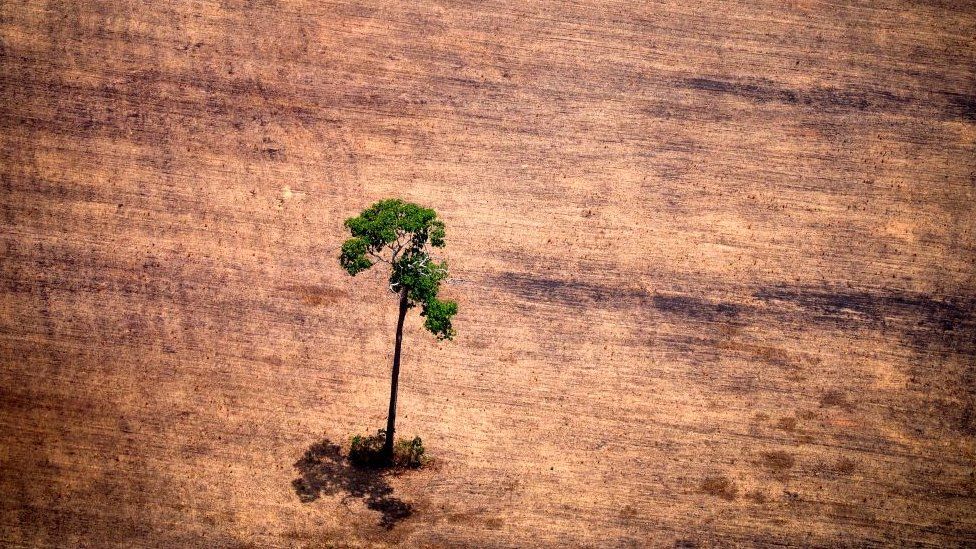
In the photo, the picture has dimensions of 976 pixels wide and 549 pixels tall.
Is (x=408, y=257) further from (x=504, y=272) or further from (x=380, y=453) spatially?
(x=504, y=272)

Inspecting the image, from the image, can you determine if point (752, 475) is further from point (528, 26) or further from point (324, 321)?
point (528, 26)

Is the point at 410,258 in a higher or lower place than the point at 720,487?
higher

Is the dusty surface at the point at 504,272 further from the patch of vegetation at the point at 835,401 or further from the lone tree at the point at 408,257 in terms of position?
the lone tree at the point at 408,257

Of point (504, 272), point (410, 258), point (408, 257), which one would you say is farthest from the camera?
point (504, 272)

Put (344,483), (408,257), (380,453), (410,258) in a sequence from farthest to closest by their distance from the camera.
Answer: (380,453), (344,483), (408,257), (410,258)

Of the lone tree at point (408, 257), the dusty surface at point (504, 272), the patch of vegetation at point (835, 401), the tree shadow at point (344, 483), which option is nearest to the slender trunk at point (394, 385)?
the lone tree at point (408, 257)

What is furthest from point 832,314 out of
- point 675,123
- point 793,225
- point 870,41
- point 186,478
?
point 186,478

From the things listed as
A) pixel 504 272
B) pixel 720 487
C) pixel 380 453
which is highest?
pixel 504 272

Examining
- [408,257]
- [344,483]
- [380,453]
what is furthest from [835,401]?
[344,483]
